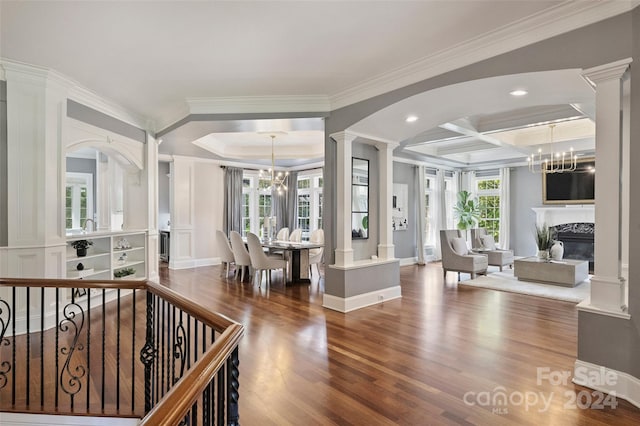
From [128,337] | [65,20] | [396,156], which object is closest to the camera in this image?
[65,20]

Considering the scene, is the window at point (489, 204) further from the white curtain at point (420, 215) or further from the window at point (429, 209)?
the white curtain at point (420, 215)

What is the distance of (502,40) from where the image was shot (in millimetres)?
3100

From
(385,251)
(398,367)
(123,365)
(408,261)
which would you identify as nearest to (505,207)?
(408,261)

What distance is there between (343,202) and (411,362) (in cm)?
238

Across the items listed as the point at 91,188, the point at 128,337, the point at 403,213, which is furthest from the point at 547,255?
the point at 91,188

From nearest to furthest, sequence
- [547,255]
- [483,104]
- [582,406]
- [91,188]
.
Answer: [582,406] → [483,104] → [547,255] → [91,188]

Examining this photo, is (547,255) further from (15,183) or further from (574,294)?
(15,183)

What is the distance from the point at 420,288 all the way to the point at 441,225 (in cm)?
430

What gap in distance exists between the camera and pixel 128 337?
3705mm

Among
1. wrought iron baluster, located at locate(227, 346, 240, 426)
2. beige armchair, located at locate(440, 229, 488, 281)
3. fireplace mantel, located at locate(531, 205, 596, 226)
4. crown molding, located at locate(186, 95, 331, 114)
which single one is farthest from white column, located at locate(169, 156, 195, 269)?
fireplace mantel, located at locate(531, 205, 596, 226)

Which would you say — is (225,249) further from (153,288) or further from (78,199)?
(78,199)

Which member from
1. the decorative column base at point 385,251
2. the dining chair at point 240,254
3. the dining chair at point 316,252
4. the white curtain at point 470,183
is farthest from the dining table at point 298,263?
the white curtain at point 470,183

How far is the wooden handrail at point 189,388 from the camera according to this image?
34.5 inches

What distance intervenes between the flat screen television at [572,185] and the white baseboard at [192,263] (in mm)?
8922
